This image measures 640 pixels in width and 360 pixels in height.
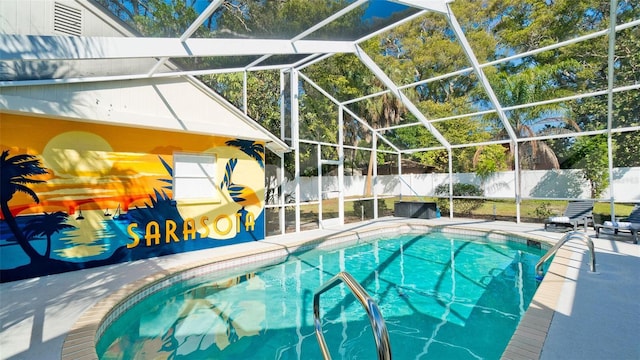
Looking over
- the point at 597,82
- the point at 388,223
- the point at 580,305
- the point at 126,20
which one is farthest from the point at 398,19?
the point at 597,82

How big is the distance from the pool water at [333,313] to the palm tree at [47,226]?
102 inches

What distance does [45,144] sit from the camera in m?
6.32

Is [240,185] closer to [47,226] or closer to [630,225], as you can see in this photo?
[47,226]

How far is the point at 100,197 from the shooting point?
23.0 feet

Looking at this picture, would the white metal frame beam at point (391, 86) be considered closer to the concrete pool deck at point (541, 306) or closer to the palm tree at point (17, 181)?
the concrete pool deck at point (541, 306)

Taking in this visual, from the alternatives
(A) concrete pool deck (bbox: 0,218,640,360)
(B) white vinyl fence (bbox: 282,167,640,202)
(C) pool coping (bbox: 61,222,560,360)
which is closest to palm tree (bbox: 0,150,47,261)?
(A) concrete pool deck (bbox: 0,218,640,360)

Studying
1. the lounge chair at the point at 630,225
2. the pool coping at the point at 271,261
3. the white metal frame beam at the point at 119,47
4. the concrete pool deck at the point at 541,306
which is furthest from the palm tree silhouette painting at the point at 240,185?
the lounge chair at the point at 630,225

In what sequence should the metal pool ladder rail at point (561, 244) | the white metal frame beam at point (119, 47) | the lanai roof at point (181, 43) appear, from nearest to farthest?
the white metal frame beam at point (119, 47) < the lanai roof at point (181, 43) < the metal pool ladder rail at point (561, 244)

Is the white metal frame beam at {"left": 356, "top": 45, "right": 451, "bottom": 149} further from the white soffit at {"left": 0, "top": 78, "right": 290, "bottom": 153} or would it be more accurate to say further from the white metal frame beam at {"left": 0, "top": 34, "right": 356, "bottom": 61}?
the white soffit at {"left": 0, "top": 78, "right": 290, "bottom": 153}

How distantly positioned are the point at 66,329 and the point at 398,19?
8.43m

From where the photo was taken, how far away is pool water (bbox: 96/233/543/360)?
4.33m

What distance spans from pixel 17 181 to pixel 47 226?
100 cm

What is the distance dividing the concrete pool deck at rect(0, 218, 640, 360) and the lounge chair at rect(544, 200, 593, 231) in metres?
2.46

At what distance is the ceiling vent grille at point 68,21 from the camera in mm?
4445
